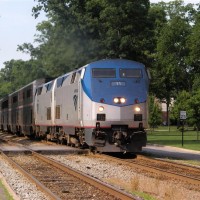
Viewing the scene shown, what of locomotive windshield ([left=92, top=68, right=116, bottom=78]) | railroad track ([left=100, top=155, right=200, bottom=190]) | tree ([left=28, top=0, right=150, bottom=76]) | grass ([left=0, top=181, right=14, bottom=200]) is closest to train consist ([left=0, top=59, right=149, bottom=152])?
locomotive windshield ([left=92, top=68, right=116, bottom=78])

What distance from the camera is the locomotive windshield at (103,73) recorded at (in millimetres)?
20531

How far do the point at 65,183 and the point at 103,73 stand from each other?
8438mm

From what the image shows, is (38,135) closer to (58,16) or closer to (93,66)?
(58,16)

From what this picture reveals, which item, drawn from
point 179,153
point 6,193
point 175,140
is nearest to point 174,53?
point 175,140

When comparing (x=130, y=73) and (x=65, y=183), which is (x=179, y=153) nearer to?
(x=130, y=73)

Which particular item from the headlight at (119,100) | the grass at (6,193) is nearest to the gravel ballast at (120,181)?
the grass at (6,193)

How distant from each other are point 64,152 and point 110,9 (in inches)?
668

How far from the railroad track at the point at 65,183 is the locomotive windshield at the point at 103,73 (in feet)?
13.1

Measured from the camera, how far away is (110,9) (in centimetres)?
3734

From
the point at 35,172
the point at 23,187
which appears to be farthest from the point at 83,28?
the point at 23,187

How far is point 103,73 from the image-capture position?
2062 cm

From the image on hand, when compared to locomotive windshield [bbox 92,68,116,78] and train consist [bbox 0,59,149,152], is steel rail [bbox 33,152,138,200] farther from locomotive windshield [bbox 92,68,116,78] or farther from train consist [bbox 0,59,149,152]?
locomotive windshield [bbox 92,68,116,78]

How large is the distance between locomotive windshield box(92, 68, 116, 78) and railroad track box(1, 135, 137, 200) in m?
4.00

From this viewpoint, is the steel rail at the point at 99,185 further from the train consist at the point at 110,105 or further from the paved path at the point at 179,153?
the paved path at the point at 179,153
